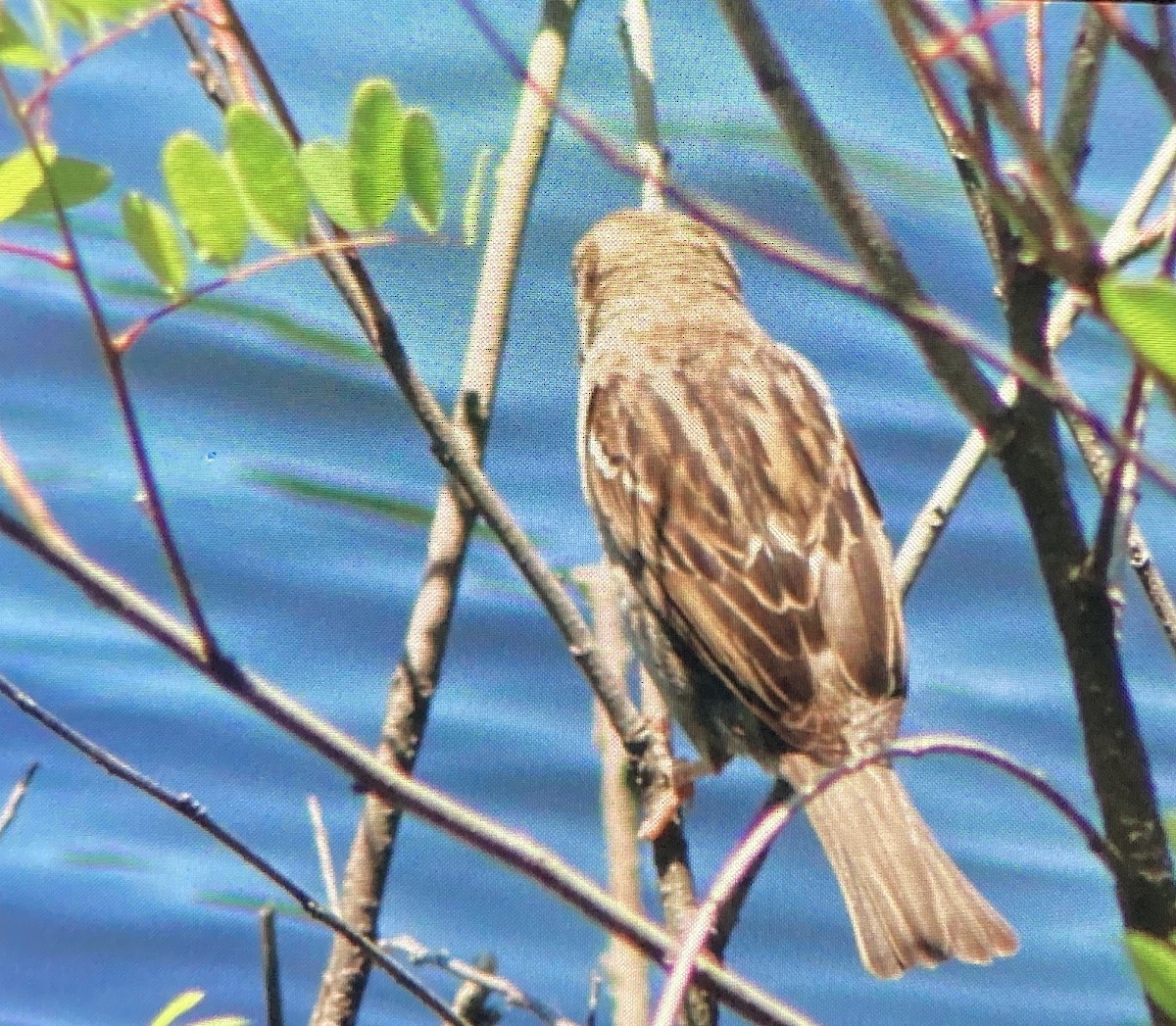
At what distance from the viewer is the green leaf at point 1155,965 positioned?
1455mm

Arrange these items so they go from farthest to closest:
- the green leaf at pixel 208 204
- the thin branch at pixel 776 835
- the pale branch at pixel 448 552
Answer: the pale branch at pixel 448 552 < the green leaf at pixel 208 204 < the thin branch at pixel 776 835

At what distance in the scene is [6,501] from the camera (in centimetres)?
582

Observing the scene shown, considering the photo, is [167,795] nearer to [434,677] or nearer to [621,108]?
[434,677]

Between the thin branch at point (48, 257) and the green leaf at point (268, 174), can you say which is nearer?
the thin branch at point (48, 257)

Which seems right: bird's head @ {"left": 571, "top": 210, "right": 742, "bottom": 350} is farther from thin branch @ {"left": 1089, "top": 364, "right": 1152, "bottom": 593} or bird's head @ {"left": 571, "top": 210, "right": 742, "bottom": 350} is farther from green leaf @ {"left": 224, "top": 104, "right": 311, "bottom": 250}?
green leaf @ {"left": 224, "top": 104, "right": 311, "bottom": 250}

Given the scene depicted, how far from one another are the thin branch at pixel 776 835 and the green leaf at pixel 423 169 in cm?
62

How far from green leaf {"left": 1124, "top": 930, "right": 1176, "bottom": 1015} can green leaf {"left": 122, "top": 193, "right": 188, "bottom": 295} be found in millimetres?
887

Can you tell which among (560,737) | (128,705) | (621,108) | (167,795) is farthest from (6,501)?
(167,795)

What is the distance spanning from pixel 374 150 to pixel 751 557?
1800mm

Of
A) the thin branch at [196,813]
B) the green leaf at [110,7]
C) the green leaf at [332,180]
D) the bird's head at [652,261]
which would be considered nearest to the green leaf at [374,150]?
the green leaf at [332,180]

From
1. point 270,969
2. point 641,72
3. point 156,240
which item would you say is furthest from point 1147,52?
point 641,72

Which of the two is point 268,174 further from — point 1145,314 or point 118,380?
point 1145,314

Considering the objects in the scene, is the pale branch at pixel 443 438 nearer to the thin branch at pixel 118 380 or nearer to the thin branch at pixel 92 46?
the thin branch at pixel 92 46

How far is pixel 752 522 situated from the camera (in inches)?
141
